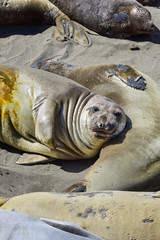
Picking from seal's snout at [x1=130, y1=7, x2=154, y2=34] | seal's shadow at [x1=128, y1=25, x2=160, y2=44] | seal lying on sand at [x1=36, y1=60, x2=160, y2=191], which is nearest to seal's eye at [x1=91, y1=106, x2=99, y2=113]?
seal lying on sand at [x1=36, y1=60, x2=160, y2=191]

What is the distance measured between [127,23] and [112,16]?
27cm

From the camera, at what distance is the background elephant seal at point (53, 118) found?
4031 mm

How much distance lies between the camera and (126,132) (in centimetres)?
404

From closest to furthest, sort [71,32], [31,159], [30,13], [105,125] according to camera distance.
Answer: [105,125]
[31,159]
[71,32]
[30,13]

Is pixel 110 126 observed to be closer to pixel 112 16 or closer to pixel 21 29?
pixel 112 16

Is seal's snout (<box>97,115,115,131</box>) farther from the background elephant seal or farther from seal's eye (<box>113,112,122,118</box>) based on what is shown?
seal's eye (<box>113,112,122,118</box>)

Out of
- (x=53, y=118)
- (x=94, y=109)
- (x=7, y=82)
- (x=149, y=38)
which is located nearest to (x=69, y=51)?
(x=149, y=38)

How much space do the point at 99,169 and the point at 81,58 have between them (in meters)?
2.56

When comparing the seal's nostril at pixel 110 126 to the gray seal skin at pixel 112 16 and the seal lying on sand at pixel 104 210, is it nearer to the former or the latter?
the seal lying on sand at pixel 104 210

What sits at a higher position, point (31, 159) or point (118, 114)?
point (118, 114)

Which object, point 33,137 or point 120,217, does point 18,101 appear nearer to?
point 33,137

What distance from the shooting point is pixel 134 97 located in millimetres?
4473

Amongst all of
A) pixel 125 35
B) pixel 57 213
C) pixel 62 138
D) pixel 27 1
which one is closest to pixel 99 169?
pixel 62 138

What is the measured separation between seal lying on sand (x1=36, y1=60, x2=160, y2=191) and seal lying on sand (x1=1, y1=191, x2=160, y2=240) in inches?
22.6
